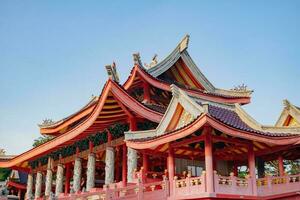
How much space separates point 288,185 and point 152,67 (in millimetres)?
9198

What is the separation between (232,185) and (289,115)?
6529 mm

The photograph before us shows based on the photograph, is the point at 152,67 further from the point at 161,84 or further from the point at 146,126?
the point at 146,126

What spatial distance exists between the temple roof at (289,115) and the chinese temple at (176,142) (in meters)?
0.04

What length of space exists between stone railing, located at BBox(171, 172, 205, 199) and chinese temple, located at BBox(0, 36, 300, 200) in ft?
0.10

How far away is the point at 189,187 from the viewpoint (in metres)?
11.8

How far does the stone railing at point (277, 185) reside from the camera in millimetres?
12555

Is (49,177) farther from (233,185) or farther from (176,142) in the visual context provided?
(233,185)

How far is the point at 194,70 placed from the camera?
21.4 metres

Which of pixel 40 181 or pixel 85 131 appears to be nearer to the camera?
pixel 85 131

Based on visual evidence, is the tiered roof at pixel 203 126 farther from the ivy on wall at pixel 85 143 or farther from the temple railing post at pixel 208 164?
the ivy on wall at pixel 85 143

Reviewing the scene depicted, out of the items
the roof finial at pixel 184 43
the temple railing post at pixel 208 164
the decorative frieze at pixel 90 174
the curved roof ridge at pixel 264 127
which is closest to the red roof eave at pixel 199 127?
the temple railing post at pixel 208 164

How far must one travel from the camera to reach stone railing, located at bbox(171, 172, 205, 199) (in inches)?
448

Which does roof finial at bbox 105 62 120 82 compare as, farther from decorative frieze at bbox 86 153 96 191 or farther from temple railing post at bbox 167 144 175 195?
decorative frieze at bbox 86 153 96 191

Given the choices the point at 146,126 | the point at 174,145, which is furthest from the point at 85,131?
the point at 174,145
